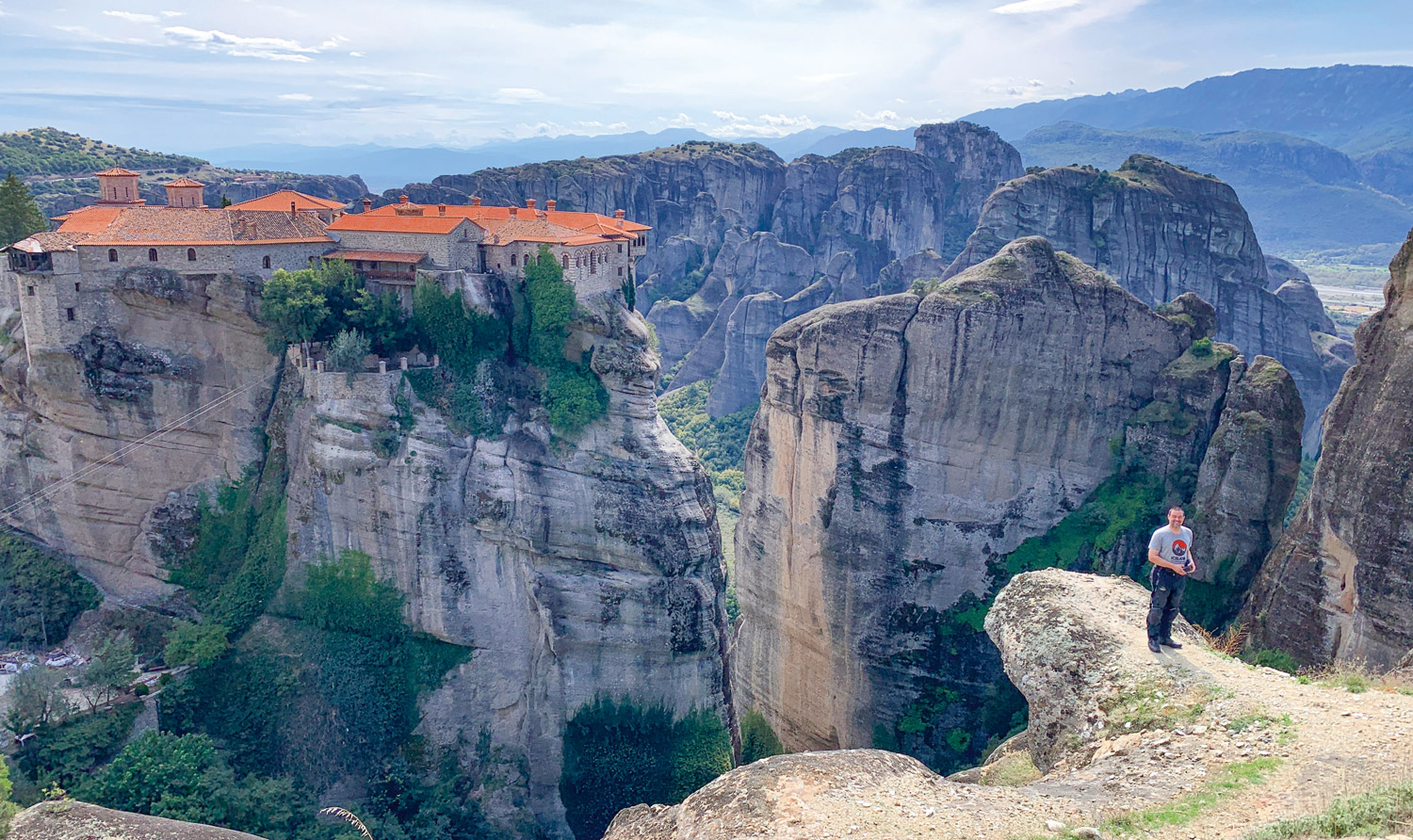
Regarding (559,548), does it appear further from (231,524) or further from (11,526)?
(11,526)

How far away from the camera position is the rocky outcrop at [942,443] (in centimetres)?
3422

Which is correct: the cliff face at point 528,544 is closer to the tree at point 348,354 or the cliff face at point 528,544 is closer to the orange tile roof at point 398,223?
the tree at point 348,354

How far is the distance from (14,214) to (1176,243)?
62.2 meters

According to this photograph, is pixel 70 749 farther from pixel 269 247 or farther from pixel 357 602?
pixel 269 247

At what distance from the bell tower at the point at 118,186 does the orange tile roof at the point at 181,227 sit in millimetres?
5024

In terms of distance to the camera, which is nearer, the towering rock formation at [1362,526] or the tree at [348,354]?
the towering rock formation at [1362,526]

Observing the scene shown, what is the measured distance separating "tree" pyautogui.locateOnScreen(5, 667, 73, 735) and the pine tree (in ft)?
64.2

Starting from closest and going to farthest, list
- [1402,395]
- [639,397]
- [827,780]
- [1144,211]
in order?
[827,780] → [1402,395] → [639,397] → [1144,211]

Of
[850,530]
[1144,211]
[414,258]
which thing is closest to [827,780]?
[850,530]

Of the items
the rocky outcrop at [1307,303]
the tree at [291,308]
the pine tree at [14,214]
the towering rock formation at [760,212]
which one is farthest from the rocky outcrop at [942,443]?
the towering rock formation at [760,212]

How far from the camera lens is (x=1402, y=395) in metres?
21.6

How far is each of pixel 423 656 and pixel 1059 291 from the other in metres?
24.7

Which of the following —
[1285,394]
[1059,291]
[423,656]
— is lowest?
[423,656]

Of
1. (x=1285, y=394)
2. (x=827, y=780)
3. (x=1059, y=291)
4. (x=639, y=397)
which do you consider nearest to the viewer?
(x=827, y=780)
